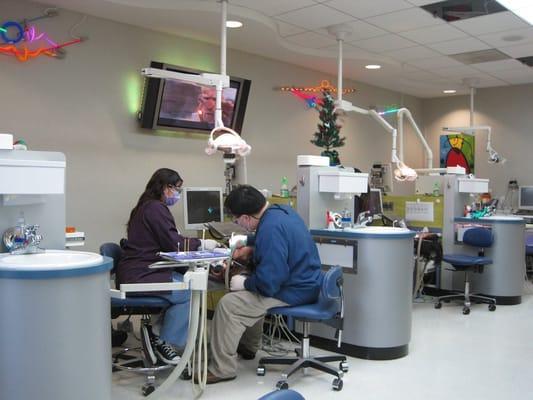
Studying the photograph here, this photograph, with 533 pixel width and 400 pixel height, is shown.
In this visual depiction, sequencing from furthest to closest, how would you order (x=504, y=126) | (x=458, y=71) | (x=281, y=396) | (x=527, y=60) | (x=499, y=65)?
(x=504, y=126), (x=458, y=71), (x=499, y=65), (x=527, y=60), (x=281, y=396)

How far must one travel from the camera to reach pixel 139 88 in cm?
523

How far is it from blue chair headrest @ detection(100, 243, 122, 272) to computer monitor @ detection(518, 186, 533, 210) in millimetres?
6293

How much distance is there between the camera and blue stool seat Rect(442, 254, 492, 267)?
5.44 m

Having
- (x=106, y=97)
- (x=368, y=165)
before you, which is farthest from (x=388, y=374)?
(x=368, y=165)

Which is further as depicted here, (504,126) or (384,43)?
(504,126)

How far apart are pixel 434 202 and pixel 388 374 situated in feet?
9.43

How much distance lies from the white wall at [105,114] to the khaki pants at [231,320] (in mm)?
2053

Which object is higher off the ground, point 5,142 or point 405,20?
point 405,20

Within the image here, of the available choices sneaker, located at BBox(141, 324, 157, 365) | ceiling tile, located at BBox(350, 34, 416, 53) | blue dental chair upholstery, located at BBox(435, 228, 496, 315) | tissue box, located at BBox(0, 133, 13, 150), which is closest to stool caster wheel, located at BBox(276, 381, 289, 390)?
sneaker, located at BBox(141, 324, 157, 365)

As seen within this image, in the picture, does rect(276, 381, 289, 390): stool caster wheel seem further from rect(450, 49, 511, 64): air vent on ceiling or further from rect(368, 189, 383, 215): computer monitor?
rect(450, 49, 511, 64): air vent on ceiling

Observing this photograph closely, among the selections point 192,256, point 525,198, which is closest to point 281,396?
point 192,256

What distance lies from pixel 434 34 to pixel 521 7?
37.3 inches

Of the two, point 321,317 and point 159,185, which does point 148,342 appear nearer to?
point 159,185

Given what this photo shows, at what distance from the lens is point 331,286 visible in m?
3.16
